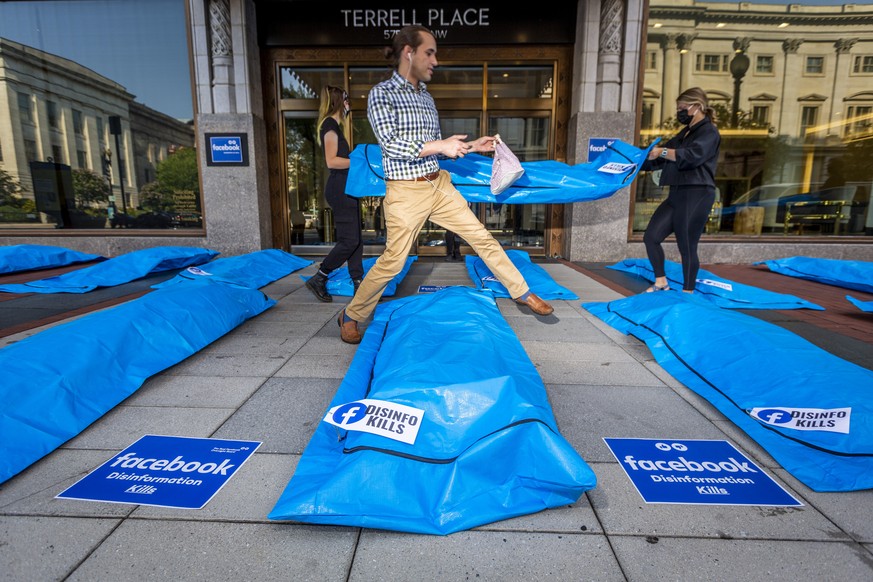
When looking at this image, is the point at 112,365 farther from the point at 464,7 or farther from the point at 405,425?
the point at 464,7

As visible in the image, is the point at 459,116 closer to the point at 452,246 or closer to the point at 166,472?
the point at 452,246

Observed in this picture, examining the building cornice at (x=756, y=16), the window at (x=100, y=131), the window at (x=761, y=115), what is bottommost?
the window at (x=100, y=131)

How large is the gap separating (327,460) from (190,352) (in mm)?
1973

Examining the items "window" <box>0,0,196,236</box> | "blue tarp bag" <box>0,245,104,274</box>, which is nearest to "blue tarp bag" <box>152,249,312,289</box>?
"window" <box>0,0,196,236</box>

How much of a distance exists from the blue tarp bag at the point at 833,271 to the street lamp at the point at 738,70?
3.40m

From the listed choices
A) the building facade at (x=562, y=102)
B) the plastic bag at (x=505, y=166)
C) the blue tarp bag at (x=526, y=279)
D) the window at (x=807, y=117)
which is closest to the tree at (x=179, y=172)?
the building facade at (x=562, y=102)

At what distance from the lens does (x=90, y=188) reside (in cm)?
923

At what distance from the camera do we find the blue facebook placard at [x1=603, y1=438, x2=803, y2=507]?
1.79 metres

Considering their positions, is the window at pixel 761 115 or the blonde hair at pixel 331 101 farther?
the window at pixel 761 115

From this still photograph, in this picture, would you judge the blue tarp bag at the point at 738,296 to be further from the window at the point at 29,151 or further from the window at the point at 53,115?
the window at the point at 29,151

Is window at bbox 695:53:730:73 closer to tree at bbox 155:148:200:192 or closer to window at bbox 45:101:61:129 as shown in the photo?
tree at bbox 155:148:200:192

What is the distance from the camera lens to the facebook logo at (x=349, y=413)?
6.02ft

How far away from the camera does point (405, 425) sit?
181 cm

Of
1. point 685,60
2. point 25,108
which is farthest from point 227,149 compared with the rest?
point 685,60
